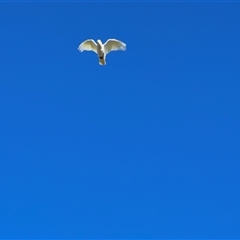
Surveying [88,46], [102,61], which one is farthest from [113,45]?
[102,61]

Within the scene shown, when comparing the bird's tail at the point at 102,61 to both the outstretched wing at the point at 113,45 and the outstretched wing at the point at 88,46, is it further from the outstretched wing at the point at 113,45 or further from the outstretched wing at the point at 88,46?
the outstretched wing at the point at 88,46

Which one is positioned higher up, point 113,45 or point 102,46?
point 113,45

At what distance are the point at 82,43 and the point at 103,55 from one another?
1780mm

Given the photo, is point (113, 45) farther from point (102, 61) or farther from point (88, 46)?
point (102, 61)

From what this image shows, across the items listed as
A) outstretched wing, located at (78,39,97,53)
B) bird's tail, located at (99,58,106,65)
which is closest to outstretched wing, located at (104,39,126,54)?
outstretched wing, located at (78,39,97,53)

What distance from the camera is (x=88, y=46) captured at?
21.5 meters

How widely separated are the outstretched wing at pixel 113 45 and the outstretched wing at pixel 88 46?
1.95 ft

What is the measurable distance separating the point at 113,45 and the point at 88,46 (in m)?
1.32

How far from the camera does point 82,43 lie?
2144 cm

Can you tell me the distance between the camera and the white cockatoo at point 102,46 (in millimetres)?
20484

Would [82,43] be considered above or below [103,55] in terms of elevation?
above

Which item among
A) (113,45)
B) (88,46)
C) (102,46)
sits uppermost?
(88,46)

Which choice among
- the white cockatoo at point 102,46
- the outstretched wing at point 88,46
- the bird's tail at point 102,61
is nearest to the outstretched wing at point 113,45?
the white cockatoo at point 102,46

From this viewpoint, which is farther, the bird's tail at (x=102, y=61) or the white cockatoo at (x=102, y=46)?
the white cockatoo at (x=102, y=46)
